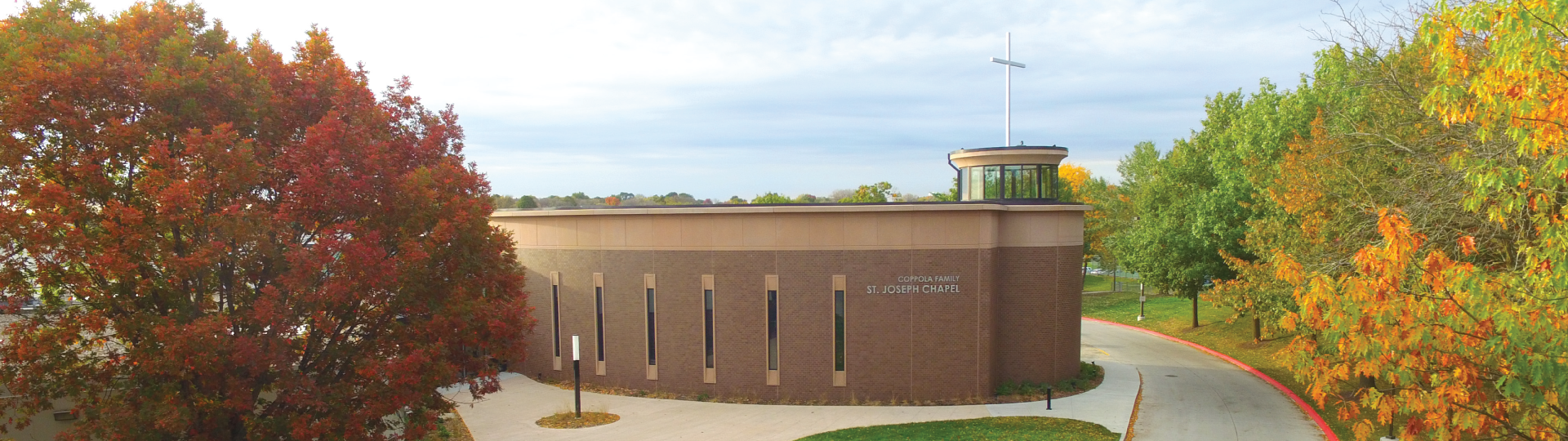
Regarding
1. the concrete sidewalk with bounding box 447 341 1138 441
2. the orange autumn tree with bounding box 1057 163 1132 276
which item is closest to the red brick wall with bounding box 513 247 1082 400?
the concrete sidewalk with bounding box 447 341 1138 441

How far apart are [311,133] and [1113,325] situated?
42973mm

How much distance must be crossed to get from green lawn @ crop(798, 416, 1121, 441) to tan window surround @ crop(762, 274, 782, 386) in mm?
3795

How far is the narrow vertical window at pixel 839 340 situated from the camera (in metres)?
22.5

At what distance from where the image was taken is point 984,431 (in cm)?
1922

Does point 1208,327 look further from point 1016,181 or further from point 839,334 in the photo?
point 839,334

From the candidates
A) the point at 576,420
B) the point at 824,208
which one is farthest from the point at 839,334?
the point at 576,420

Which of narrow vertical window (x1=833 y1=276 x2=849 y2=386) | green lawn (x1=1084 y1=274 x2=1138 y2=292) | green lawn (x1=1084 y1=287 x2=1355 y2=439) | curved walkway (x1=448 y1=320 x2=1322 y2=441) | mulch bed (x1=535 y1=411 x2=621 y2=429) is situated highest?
narrow vertical window (x1=833 y1=276 x2=849 y2=386)

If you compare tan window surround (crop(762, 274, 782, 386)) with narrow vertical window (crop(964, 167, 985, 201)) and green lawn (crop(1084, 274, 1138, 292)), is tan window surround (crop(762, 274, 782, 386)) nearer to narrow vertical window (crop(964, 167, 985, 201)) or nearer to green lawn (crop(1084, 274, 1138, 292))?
narrow vertical window (crop(964, 167, 985, 201))

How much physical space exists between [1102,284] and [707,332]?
56.0 metres

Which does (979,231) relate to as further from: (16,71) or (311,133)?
(16,71)

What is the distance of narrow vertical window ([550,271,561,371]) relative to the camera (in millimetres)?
26000

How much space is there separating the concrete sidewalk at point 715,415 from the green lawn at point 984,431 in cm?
58

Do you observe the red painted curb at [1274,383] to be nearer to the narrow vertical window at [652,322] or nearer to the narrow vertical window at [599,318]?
the narrow vertical window at [652,322]

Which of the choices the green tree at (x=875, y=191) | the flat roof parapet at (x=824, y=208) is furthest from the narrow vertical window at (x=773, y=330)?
the green tree at (x=875, y=191)
